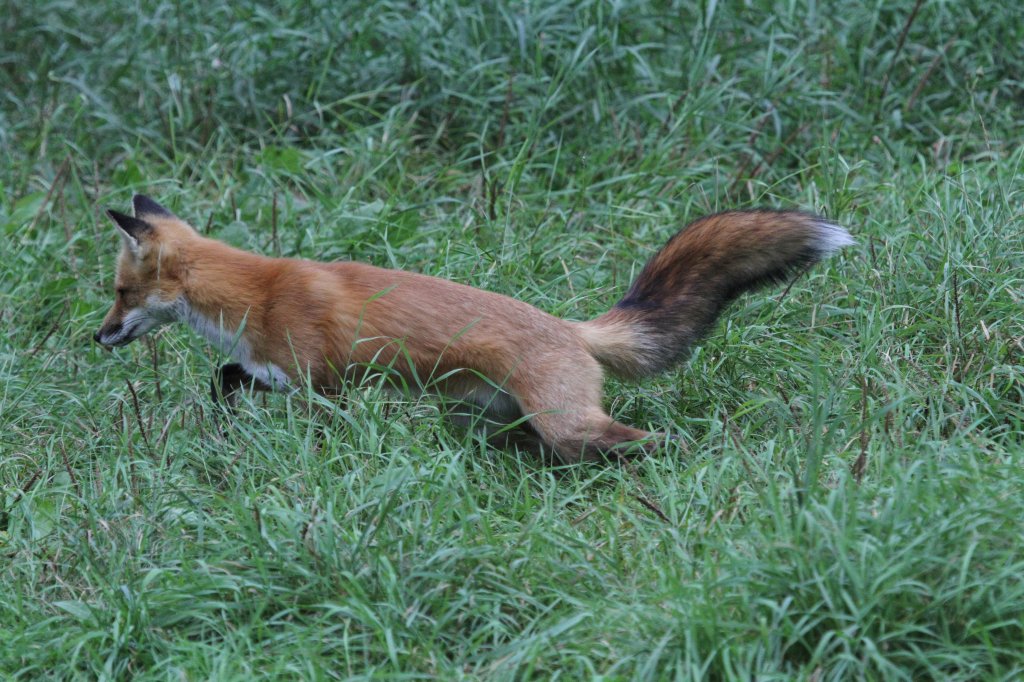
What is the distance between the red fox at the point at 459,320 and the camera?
4977 mm

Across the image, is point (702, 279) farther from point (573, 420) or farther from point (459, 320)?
point (459, 320)

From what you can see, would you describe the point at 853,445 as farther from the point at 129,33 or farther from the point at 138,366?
the point at 129,33

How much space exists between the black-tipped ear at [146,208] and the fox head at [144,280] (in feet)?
0.41

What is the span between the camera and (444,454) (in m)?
4.54

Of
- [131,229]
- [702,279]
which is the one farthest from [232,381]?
[702,279]

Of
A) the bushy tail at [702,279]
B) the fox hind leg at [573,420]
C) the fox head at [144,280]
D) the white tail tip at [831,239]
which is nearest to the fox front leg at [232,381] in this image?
the fox head at [144,280]

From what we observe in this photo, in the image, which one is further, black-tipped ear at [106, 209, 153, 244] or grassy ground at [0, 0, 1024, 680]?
black-tipped ear at [106, 209, 153, 244]

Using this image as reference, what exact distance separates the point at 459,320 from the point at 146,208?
1709 millimetres

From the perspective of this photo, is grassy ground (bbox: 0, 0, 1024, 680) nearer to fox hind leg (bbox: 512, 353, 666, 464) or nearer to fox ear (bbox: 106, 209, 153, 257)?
fox hind leg (bbox: 512, 353, 666, 464)

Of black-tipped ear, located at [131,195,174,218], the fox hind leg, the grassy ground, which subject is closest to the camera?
the grassy ground

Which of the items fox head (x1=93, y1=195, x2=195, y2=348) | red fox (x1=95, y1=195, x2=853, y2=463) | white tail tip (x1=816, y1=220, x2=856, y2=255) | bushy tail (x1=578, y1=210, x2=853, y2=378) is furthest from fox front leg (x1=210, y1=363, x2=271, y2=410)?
white tail tip (x1=816, y1=220, x2=856, y2=255)

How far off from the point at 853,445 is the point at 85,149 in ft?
18.7

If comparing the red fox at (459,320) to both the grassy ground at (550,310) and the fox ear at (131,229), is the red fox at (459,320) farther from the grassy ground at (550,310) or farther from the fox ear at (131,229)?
the grassy ground at (550,310)

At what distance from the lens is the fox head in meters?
5.32
